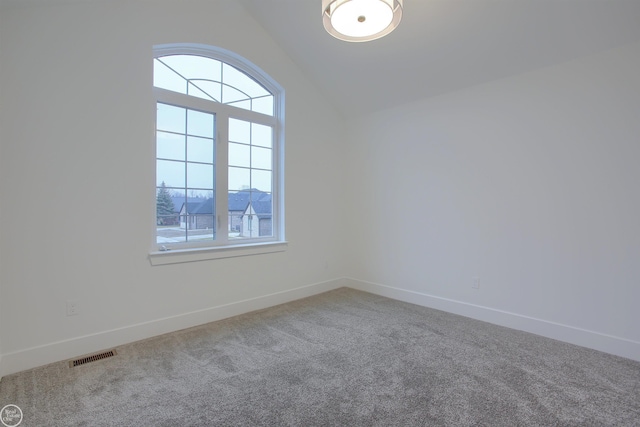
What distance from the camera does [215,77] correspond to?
3.41 meters

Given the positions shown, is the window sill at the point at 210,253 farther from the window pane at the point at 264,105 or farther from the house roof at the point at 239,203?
the window pane at the point at 264,105

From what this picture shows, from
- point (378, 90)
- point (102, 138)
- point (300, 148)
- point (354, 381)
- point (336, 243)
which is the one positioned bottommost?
point (354, 381)

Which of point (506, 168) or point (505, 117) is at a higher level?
point (505, 117)

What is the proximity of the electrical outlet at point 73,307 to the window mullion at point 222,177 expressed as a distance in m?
1.30

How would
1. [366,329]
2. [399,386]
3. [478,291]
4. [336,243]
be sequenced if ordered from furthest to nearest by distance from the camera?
[336,243], [478,291], [366,329], [399,386]

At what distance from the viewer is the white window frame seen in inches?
118

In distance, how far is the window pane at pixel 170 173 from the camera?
9.83ft

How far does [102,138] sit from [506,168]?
3629mm

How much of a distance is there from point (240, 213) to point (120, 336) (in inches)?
63.5

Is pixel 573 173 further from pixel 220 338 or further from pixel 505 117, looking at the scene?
pixel 220 338

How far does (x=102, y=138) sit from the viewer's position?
8.46 ft

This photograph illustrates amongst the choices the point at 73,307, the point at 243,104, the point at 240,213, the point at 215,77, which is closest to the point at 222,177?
the point at 240,213

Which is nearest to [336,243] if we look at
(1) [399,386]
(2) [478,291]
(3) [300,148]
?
(3) [300,148]

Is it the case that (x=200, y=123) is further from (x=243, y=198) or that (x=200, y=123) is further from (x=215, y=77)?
(x=243, y=198)
